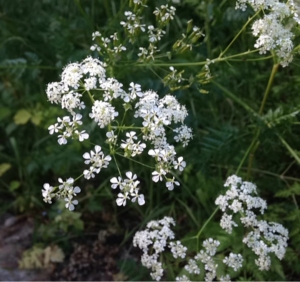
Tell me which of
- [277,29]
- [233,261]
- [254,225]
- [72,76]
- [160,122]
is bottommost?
[233,261]

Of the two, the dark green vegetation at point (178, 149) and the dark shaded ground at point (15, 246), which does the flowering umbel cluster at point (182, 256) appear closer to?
the dark green vegetation at point (178, 149)

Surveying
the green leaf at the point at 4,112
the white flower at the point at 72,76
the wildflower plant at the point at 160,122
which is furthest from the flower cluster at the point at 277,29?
the green leaf at the point at 4,112

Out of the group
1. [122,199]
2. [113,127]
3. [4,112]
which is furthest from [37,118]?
[122,199]

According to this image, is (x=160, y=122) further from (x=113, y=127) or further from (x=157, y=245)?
(x=157, y=245)

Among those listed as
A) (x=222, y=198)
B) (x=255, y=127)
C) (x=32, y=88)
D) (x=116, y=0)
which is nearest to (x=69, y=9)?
(x=116, y=0)

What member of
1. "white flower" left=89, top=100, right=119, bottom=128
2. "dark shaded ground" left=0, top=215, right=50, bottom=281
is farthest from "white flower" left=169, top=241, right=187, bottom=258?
"dark shaded ground" left=0, top=215, right=50, bottom=281
